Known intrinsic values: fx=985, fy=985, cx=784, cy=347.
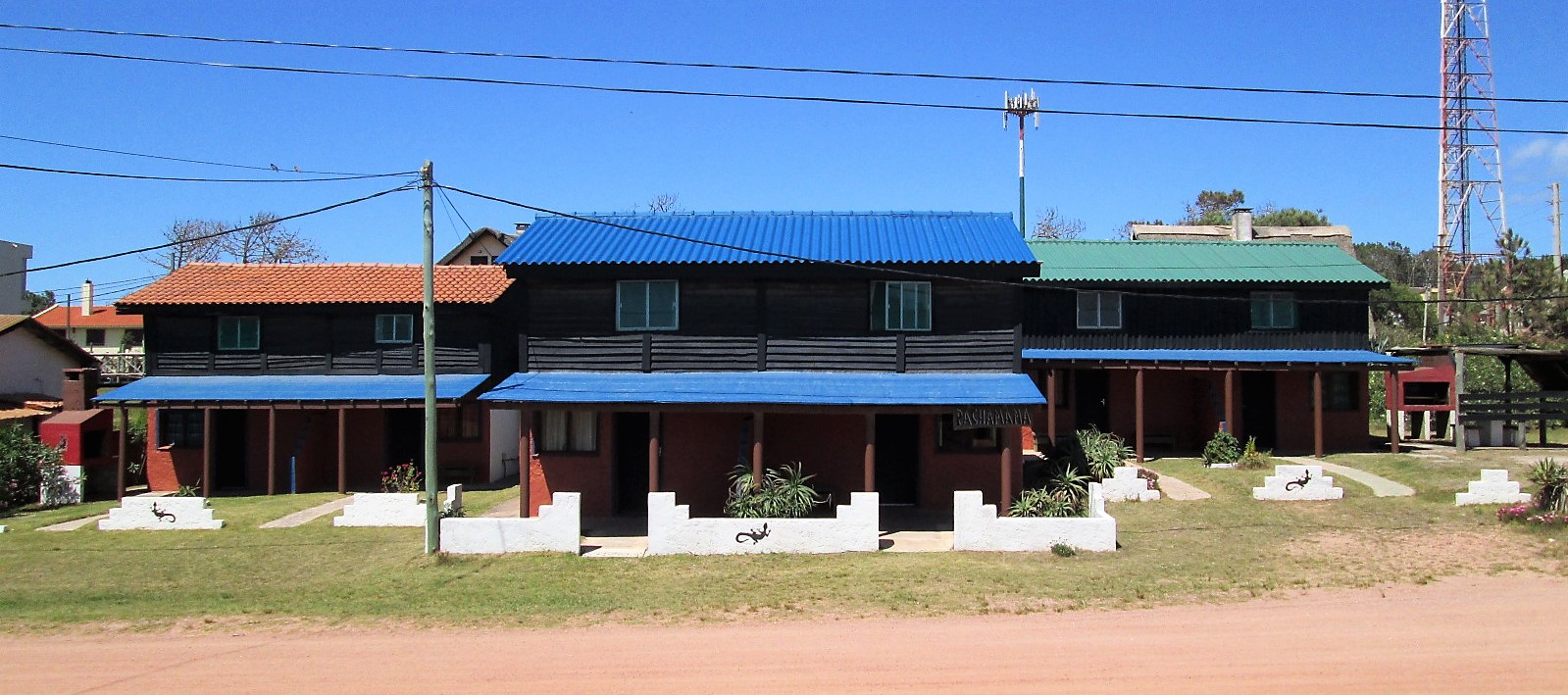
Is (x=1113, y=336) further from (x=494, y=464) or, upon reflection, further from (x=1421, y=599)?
(x=494, y=464)

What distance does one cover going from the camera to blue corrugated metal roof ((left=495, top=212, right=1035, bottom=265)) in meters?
18.6

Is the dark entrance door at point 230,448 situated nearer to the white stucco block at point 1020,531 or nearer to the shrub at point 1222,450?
the white stucco block at point 1020,531

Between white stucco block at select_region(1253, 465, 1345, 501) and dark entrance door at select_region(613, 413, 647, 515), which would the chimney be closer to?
white stucco block at select_region(1253, 465, 1345, 501)

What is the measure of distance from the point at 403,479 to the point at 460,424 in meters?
2.18

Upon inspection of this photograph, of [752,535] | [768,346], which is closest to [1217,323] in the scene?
[768,346]

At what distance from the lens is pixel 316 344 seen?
2569cm

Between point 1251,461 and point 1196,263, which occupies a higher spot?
point 1196,263

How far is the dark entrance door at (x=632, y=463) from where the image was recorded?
1970 cm

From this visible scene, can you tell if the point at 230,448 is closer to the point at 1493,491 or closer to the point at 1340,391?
the point at 1493,491

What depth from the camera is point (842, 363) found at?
18.8 metres

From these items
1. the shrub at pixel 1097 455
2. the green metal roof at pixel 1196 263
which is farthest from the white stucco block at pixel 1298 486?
the green metal roof at pixel 1196 263

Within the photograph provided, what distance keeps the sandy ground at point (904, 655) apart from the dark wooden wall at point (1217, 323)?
47.1 ft

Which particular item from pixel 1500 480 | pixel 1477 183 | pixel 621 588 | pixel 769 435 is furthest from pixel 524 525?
pixel 1477 183

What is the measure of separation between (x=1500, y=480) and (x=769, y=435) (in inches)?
520
